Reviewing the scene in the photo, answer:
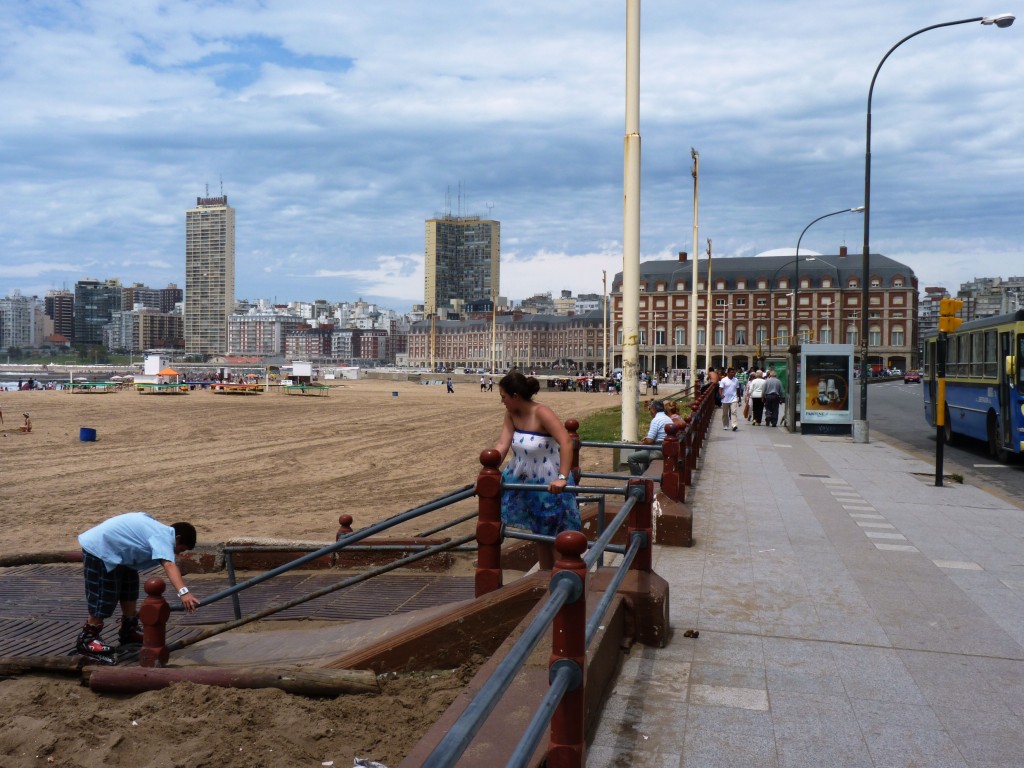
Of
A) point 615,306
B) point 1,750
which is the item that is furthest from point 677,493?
point 615,306

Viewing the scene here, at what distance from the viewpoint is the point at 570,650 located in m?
3.34

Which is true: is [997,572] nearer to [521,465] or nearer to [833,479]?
[521,465]

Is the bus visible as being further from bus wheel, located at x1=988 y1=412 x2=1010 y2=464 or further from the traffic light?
the traffic light

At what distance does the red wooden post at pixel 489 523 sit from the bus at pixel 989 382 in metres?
13.5

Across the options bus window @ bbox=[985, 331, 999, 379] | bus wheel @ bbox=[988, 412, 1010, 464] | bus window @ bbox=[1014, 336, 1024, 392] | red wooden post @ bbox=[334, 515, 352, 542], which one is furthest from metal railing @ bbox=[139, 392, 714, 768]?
bus wheel @ bbox=[988, 412, 1010, 464]

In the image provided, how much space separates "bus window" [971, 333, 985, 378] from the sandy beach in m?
8.40

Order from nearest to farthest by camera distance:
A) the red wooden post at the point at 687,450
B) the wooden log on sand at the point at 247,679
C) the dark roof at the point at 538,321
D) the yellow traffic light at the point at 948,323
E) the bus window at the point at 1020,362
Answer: the wooden log on sand at the point at 247,679
the red wooden post at the point at 687,450
the yellow traffic light at the point at 948,323
the bus window at the point at 1020,362
the dark roof at the point at 538,321

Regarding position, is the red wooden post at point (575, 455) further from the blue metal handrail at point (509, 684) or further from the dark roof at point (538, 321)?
the dark roof at point (538, 321)

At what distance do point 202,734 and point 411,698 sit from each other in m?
1.21

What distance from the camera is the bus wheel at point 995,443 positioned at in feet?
60.1

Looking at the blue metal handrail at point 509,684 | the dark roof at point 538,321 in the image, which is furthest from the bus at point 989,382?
the dark roof at point 538,321

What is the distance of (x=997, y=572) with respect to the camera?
26.6ft

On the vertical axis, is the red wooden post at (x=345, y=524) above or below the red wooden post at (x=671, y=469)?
below

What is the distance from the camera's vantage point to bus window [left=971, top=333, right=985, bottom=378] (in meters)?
18.6
